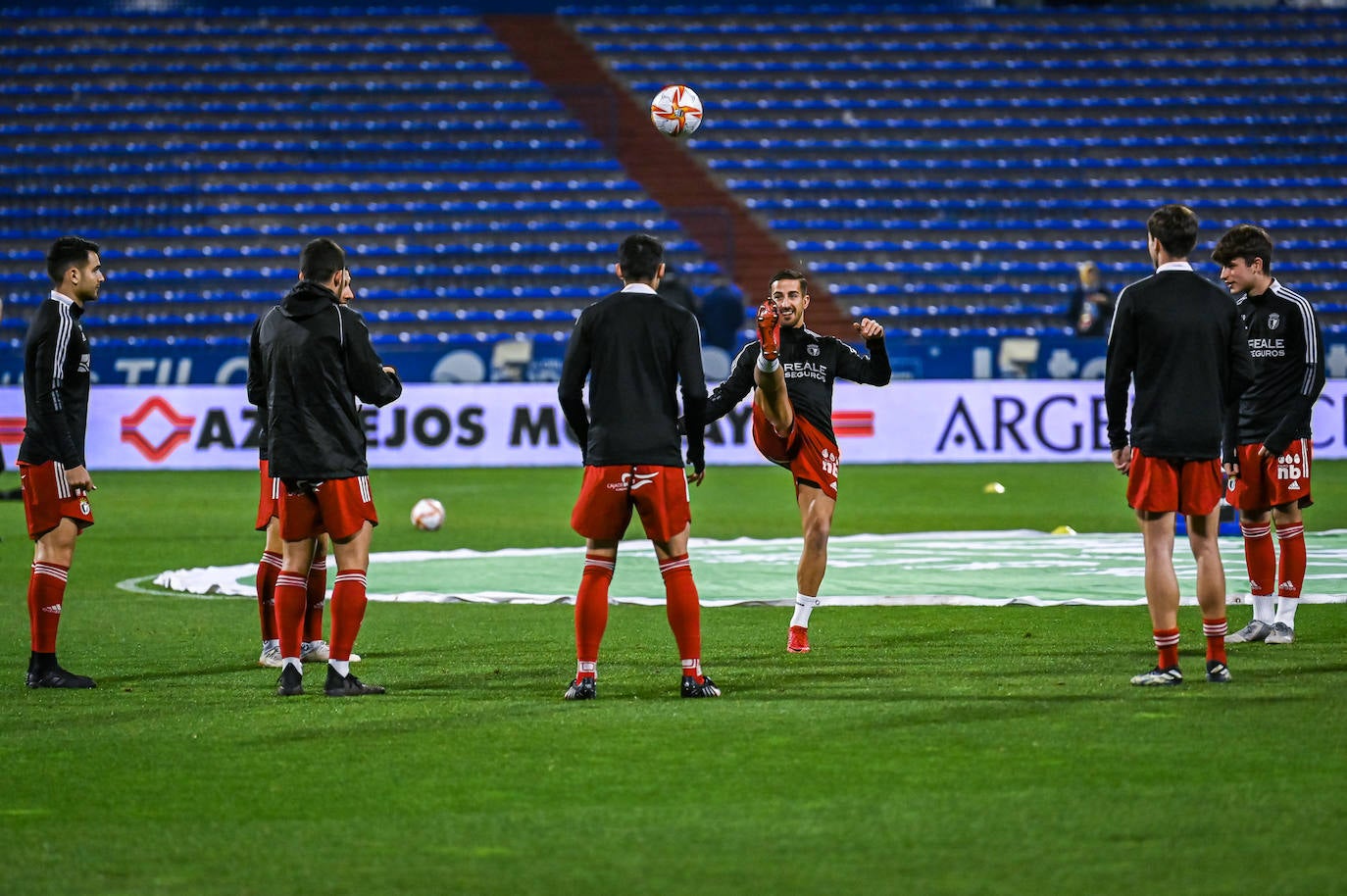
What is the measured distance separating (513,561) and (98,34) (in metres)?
25.6

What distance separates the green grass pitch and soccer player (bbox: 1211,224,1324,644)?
1.21 feet

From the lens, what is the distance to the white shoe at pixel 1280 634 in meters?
8.79

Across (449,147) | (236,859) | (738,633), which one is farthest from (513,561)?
(449,147)

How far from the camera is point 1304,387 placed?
28.8 feet

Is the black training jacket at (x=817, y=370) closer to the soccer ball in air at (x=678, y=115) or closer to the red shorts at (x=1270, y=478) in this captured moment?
the red shorts at (x=1270, y=478)

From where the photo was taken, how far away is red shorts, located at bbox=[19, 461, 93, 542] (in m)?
8.02

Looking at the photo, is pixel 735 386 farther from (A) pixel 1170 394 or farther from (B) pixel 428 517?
(B) pixel 428 517

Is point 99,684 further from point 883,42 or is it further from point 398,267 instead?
point 883,42

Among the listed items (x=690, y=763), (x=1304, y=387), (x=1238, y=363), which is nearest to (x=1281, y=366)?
(x=1304, y=387)

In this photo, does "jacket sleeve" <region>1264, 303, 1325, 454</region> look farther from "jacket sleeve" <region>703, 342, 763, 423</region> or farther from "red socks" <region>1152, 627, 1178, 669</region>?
A: "jacket sleeve" <region>703, 342, 763, 423</region>

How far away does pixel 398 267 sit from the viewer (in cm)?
3111

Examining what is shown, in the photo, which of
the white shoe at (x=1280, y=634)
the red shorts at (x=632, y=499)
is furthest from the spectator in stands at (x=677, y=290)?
the red shorts at (x=632, y=499)

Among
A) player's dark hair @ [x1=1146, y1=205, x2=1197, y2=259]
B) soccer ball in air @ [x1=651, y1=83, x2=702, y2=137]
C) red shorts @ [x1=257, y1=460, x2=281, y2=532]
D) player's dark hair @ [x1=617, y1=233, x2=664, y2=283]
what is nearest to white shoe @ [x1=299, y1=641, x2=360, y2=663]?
red shorts @ [x1=257, y1=460, x2=281, y2=532]

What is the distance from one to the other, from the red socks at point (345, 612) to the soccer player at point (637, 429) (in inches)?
37.2
